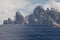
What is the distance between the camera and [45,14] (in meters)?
53.2

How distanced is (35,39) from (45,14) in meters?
31.5

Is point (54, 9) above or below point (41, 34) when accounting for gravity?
above

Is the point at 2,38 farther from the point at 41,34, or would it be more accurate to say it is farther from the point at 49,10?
the point at 49,10

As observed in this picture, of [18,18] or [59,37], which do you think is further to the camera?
[18,18]

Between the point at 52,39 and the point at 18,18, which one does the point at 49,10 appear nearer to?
the point at 18,18

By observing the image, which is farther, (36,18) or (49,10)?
(36,18)

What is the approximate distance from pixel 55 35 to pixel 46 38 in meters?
2.23

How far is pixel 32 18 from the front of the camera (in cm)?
5775

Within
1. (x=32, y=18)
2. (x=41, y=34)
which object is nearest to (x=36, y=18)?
(x=32, y=18)

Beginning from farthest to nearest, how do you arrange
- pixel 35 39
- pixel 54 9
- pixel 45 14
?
pixel 54 9
pixel 45 14
pixel 35 39

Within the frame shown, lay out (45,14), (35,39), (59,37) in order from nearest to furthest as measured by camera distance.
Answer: (35,39), (59,37), (45,14)

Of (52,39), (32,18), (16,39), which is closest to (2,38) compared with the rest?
(16,39)

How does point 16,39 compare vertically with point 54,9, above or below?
below

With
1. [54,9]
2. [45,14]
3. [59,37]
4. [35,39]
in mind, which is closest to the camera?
[35,39]
